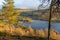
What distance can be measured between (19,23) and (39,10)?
714 mm

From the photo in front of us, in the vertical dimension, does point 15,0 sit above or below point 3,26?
above

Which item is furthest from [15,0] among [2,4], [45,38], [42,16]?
[45,38]

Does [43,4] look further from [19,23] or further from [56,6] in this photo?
[19,23]

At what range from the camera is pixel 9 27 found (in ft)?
24.8

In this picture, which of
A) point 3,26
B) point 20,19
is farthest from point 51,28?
point 3,26

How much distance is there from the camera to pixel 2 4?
24.7 ft

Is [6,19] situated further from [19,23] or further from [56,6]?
[56,6]

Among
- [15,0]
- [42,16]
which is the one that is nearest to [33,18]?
[42,16]

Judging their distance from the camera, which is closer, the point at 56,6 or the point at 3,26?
the point at 56,6

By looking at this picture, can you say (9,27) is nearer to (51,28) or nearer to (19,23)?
(19,23)

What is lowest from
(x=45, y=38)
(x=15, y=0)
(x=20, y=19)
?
(x=45, y=38)

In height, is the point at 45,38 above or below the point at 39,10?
→ below

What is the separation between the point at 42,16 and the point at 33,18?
0.28 meters

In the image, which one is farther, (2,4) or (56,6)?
(2,4)
